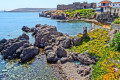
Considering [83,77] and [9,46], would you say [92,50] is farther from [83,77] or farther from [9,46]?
[9,46]

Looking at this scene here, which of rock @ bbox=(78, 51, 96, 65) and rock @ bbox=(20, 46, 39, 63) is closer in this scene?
rock @ bbox=(78, 51, 96, 65)

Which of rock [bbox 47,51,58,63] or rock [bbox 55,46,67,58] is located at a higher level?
rock [bbox 55,46,67,58]

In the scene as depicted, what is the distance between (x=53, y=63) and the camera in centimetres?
3525

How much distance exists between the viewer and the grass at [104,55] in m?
24.5

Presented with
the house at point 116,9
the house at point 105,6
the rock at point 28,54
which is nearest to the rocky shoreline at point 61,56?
the rock at point 28,54

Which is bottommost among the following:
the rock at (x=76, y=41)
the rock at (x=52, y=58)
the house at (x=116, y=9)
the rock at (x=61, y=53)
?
the rock at (x=52, y=58)

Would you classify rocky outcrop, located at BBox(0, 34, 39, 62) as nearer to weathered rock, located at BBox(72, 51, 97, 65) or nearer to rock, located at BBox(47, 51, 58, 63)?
rock, located at BBox(47, 51, 58, 63)

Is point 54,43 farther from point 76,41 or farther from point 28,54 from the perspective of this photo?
point 28,54

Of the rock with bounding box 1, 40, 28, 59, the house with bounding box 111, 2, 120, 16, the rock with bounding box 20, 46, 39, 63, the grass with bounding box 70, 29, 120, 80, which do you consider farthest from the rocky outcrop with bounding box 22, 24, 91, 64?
the house with bounding box 111, 2, 120, 16

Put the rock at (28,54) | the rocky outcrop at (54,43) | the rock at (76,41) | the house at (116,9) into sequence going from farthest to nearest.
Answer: the house at (116,9)
the rock at (76,41)
the rocky outcrop at (54,43)
the rock at (28,54)

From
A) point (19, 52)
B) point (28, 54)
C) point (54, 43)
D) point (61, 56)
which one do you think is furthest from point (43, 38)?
point (61, 56)

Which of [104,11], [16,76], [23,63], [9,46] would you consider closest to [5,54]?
[9,46]

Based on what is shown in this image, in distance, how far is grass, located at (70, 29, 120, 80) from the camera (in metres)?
24.5

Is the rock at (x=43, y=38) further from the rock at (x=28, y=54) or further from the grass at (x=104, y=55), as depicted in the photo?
the grass at (x=104, y=55)
